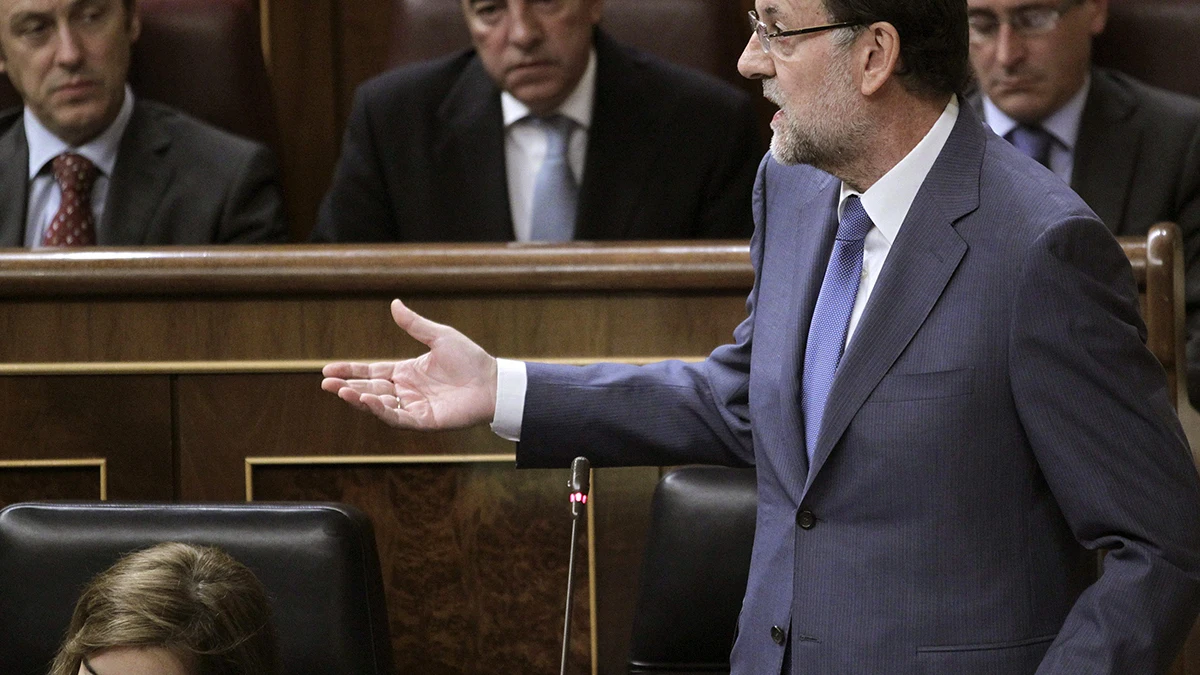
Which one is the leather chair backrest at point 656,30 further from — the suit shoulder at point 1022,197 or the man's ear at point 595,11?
the suit shoulder at point 1022,197

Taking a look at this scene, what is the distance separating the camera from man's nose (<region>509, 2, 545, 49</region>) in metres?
1.88

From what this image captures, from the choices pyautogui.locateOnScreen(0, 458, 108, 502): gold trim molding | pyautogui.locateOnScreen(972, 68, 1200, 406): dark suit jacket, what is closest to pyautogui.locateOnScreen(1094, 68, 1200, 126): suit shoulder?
pyautogui.locateOnScreen(972, 68, 1200, 406): dark suit jacket

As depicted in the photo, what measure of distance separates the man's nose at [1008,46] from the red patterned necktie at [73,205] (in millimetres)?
1078

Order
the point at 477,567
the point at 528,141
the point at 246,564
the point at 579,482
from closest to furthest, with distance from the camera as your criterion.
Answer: the point at 579,482
the point at 246,564
the point at 477,567
the point at 528,141

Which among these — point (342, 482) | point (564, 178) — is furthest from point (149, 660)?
point (564, 178)

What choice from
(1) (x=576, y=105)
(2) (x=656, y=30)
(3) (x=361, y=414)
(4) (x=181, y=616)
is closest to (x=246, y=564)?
(4) (x=181, y=616)

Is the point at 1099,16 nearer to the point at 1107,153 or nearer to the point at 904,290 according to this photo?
the point at 1107,153

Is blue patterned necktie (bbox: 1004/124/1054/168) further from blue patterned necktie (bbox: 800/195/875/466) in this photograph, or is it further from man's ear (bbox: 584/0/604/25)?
blue patterned necktie (bbox: 800/195/875/466)

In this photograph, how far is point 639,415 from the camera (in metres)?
1.08

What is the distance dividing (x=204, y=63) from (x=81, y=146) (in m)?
0.24

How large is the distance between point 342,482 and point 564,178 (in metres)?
0.60

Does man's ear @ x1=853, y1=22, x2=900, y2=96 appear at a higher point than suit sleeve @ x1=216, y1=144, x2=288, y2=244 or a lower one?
higher

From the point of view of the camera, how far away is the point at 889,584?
901 mm

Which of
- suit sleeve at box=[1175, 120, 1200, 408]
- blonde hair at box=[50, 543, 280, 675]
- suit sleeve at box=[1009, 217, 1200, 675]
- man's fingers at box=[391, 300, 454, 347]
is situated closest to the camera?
suit sleeve at box=[1009, 217, 1200, 675]
